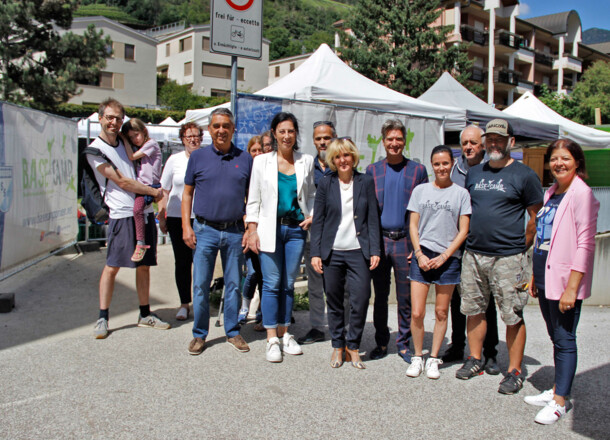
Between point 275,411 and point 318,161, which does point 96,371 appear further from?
point 318,161

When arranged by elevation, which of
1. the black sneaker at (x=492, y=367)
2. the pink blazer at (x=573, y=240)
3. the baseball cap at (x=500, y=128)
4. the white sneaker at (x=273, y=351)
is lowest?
the black sneaker at (x=492, y=367)

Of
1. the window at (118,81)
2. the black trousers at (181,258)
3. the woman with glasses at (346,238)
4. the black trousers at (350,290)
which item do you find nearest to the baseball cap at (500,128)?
the woman with glasses at (346,238)

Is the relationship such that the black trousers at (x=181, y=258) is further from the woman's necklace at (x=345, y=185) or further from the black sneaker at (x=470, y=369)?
the black sneaker at (x=470, y=369)

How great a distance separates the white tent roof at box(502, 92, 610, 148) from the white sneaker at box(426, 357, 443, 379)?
9.54 metres

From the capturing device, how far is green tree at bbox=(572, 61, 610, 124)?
34.5 meters

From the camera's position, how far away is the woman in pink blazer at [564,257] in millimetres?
3207

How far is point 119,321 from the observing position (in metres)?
5.04

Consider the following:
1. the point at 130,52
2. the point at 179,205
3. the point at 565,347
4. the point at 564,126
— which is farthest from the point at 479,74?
the point at 565,347

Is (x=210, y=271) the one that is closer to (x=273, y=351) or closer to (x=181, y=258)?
(x=273, y=351)

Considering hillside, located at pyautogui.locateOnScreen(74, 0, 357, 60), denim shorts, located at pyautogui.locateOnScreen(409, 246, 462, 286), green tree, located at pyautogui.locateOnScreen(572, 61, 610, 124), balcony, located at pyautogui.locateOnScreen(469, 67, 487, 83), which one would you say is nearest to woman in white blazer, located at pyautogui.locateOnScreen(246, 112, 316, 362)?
denim shorts, located at pyautogui.locateOnScreen(409, 246, 462, 286)

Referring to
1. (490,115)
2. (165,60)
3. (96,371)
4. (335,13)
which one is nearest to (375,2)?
(490,115)

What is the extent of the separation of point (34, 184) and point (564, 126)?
11649mm

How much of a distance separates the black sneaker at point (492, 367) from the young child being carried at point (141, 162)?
3.13m

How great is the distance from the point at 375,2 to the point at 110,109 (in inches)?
1201
